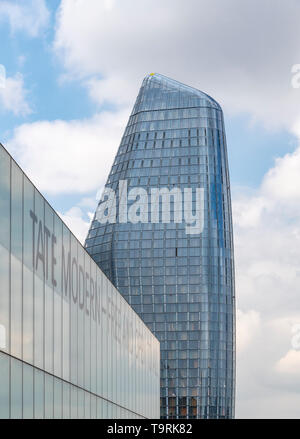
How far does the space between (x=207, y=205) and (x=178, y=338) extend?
2727 cm

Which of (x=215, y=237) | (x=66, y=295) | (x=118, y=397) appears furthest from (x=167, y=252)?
(x=66, y=295)

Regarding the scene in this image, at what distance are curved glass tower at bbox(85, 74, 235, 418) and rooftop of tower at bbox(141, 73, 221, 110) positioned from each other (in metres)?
6.57

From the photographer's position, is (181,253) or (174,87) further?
(174,87)

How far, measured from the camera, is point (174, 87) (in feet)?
646

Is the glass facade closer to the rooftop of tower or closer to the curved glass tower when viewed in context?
the curved glass tower

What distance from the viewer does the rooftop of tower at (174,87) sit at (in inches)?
7618

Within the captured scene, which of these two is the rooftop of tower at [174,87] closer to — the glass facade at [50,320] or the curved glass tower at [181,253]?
the curved glass tower at [181,253]

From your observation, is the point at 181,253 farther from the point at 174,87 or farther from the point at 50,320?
the point at 50,320

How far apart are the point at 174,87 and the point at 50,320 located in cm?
16002

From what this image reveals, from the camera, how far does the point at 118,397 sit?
62.6m

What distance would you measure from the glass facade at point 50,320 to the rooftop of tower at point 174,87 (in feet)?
438

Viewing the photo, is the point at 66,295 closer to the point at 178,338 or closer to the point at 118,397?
the point at 118,397

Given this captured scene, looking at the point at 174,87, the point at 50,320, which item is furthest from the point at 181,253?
the point at 50,320

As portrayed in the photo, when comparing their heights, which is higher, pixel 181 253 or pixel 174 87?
pixel 174 87
